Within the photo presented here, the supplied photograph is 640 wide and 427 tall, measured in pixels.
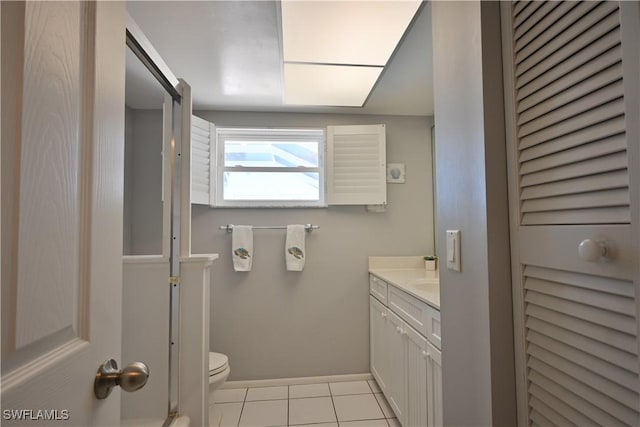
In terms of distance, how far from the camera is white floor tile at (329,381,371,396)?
7.83ft

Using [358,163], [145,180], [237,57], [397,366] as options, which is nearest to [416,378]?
[397,366]

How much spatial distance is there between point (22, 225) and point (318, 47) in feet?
5.13

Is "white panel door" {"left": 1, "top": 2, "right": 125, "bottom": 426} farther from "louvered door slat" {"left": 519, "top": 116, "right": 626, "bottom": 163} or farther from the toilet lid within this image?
the toilet lid

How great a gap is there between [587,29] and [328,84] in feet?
5.39

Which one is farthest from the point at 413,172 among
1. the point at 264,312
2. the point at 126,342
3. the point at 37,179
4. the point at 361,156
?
the point at 37,179

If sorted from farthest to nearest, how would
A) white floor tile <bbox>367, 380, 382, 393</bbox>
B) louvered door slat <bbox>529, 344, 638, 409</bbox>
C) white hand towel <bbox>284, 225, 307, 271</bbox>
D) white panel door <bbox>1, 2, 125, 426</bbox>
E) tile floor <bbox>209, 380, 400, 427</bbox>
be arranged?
white hand towel <bbox>284, 225, 307, 271</bbox>, white floor tile <bbox>367, 380, 382, 393</bbox>, tile floor <bbox>209, 380, 400, 427</bbox>, louvered door slat <bbox>529, 344, 638, 409</bbox>, white panel door <bbox>1, 2, 125, 426</bbox>

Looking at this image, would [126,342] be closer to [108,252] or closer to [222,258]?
[108,252]

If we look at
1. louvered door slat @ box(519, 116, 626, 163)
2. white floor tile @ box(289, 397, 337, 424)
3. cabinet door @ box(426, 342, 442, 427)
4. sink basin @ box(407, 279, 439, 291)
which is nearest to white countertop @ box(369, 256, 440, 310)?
sink basin @ box(407, 279, 439, 291)

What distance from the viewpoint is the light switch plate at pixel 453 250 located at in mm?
871

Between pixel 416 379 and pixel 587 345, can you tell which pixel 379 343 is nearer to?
pixel 416 379

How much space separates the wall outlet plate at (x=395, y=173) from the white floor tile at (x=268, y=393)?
6.35 feet

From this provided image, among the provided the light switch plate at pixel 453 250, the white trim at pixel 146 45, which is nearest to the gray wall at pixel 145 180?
the white trim at pixel 146 45

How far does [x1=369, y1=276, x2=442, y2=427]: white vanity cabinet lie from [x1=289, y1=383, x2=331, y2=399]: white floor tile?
42 cm

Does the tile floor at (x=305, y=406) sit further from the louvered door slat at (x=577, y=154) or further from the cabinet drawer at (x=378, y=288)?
the louvered door slat at (x=577, y=154)
